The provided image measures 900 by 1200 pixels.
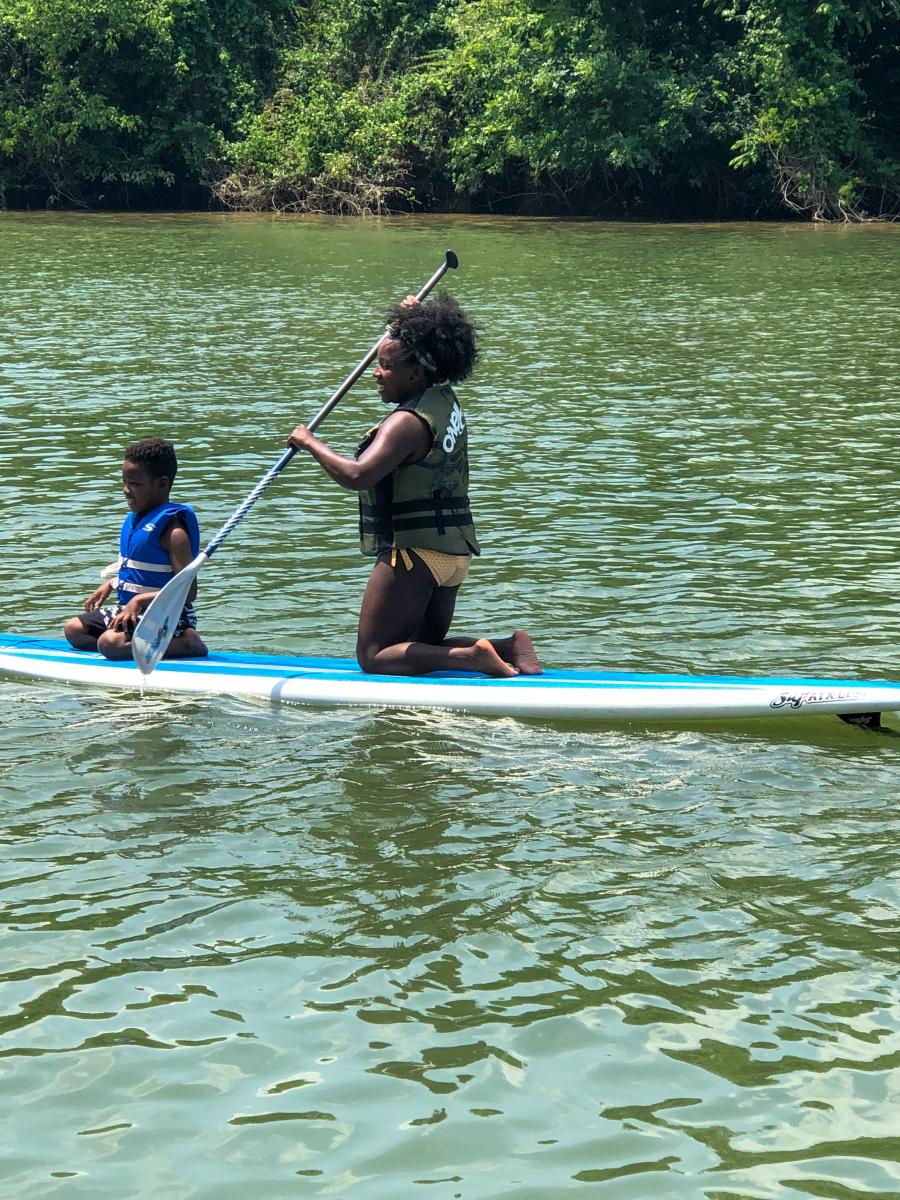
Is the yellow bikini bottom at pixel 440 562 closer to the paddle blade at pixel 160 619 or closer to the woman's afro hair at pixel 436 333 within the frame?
the woman's afro hair at pixel 436 333

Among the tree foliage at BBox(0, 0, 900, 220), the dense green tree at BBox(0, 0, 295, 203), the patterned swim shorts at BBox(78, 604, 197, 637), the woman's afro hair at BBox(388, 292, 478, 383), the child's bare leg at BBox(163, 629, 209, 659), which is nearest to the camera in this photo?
the woman's afro hair at BBox(388, 292, 478, 383)

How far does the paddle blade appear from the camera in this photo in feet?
22.0

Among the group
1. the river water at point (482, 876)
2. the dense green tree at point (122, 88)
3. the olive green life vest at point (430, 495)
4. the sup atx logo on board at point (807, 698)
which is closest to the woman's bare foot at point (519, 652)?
the river water at point (482, 876)

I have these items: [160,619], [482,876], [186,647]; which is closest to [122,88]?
[186,647]

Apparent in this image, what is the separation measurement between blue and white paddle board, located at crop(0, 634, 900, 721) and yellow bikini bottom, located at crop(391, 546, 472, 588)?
0.40 meters

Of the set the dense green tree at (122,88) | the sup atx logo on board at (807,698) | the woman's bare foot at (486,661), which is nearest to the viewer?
the sup atx logo on board at (807,698)

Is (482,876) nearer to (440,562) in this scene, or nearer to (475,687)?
(475,687)

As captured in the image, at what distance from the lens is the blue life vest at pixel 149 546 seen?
6.93 m

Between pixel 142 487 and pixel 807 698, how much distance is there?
2.83m

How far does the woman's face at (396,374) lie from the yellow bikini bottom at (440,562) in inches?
23.1

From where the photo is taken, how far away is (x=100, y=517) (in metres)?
10.0

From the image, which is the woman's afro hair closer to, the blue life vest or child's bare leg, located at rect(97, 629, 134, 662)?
the blue life vest

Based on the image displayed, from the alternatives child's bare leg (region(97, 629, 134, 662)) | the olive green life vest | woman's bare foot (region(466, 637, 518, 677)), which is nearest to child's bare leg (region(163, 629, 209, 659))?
child's bare leg (region(97, 629, 134, 662))

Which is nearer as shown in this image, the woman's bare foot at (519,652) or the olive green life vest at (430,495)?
the olive green life vest at (430,495)
